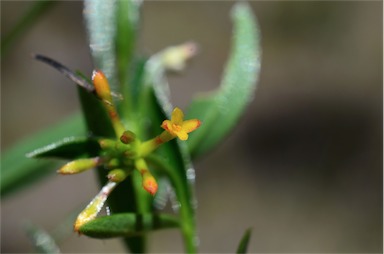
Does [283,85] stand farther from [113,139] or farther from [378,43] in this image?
[113,139]

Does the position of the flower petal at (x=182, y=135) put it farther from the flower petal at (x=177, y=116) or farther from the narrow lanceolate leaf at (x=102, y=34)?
the narrow lanceolate leaf at (x=102, y=34)

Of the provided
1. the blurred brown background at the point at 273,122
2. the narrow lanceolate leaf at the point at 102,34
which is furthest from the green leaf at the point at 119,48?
the blurred brown background at the point at 273,122

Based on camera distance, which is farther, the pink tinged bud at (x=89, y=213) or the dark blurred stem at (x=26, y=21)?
the dark blurred stem at (x=26, y=21)

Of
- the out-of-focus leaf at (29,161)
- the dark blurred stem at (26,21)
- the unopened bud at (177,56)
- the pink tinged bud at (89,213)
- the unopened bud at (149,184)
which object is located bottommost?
the pink tinged bud at (89,213)

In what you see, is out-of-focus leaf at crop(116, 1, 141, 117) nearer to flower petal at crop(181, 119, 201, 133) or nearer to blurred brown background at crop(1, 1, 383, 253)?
flower petal at crop(181, 119, 201, 133)

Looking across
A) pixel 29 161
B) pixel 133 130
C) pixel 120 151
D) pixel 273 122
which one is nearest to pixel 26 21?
pixel 29 161

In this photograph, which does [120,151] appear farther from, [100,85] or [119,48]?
[119,48]

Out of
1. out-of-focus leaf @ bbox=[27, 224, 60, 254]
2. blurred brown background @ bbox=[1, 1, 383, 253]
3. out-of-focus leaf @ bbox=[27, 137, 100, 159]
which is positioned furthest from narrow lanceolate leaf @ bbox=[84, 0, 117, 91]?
blurred brown background @ bbox=[1, 1, 383, 253]
